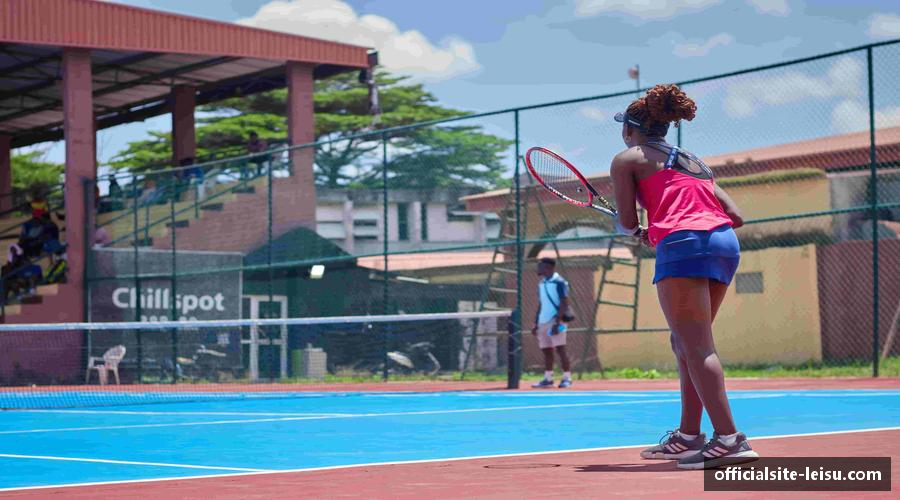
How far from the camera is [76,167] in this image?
25828mm

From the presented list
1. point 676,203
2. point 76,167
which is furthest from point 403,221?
point 676,203

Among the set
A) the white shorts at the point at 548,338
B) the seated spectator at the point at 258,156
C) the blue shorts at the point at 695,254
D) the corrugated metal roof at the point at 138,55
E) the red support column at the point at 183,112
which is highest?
the corrugated metal roof at the point at 138,55

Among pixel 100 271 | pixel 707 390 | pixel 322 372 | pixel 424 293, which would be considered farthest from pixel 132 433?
pixel 100 271

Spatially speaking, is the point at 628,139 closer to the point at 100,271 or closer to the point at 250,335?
the point at 250,335

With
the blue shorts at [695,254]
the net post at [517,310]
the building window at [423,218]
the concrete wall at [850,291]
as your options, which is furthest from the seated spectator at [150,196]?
the blue shorts at [695,254]

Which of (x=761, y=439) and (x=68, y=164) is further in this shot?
(x=68, y=164)

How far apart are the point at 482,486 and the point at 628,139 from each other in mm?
1906

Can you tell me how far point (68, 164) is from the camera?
84.1 ft

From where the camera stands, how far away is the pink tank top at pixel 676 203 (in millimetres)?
6395

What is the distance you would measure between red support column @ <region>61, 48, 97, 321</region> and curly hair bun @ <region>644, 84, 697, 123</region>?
67.3 feet

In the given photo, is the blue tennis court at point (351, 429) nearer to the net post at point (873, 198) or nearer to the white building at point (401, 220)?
the net post at point (873, 198)

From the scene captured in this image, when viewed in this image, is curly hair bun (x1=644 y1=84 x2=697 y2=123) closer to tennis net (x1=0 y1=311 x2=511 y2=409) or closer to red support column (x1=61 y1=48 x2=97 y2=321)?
tennis net (x1=0 y1=311 x2=511 y2=409)

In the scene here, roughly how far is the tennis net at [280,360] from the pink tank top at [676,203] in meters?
11.4

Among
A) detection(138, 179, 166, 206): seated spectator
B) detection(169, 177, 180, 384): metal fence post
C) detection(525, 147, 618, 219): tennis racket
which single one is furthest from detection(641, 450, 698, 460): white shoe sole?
detection(138, 179, 166, 206): seated spectator
